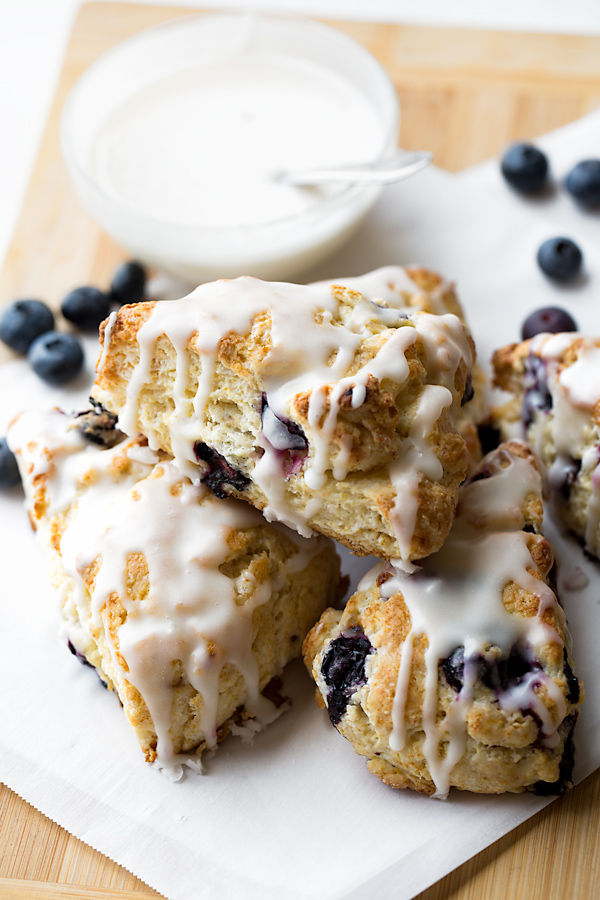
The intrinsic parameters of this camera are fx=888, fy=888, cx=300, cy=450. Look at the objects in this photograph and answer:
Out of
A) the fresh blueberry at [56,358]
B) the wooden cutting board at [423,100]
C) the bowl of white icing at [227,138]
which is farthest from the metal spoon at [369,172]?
the fresh blueberry at [56,358]

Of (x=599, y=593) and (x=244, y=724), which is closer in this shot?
(x=244, y=724)

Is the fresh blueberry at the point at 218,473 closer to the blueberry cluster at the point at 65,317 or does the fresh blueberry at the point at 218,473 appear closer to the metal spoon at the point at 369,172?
the blueberry cluster at the point at 65,317

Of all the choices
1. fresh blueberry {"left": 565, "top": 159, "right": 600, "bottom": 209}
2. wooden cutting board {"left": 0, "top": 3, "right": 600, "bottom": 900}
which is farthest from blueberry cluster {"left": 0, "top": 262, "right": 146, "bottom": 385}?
fresh blueberry {"left": 565, "top": 159, "right": 600, "bottom": 209}

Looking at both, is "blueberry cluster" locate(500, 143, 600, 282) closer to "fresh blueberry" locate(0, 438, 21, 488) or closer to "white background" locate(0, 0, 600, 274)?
"white background" locate(0, 0, 600, 274)

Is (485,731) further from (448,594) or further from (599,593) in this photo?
(599,593)

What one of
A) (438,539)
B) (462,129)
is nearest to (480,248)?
(462,129)

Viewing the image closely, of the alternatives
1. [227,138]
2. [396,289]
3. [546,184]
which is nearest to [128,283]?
[227,138]

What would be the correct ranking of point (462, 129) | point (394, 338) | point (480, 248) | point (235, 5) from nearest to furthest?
point (394, 338) → point (480, 248) → point (462, 129) → point (235, 5)

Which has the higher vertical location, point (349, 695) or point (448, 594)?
point (448, 594)
